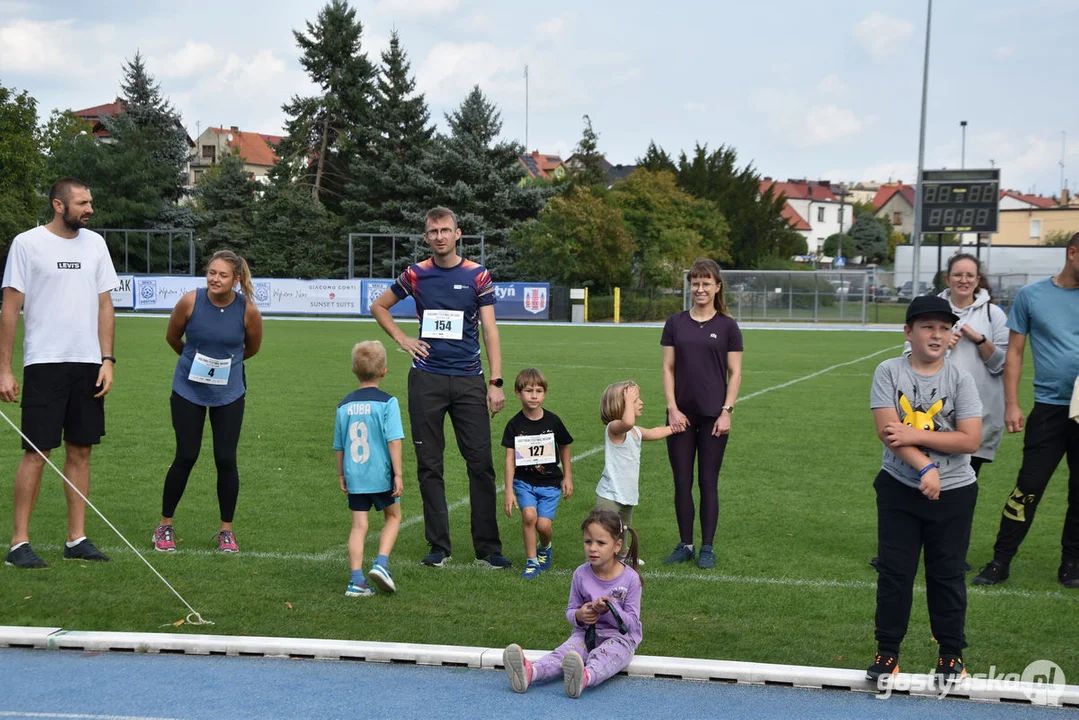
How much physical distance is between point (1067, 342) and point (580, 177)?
60051 millimetres

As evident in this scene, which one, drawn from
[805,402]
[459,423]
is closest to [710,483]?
[459,423]

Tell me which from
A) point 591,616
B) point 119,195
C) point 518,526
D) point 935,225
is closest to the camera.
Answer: point 591,616

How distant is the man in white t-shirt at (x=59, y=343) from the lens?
645cm

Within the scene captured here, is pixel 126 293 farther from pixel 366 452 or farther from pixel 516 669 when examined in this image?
pixel 516 669

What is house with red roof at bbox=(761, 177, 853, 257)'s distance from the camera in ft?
406

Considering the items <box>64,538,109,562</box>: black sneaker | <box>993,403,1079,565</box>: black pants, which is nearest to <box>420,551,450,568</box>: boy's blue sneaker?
<box>64,538,109,562</box>: black sneaker

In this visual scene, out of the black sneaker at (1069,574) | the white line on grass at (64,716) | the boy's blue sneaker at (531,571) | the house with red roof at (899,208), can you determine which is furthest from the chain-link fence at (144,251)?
the house with red roof at (899,208)

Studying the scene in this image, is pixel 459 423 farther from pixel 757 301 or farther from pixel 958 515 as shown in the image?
pixel 757 301

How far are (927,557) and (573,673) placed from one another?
1532 mm

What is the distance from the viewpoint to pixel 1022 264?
232ft

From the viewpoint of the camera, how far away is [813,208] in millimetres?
126312

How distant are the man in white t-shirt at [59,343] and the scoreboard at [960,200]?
121 feet

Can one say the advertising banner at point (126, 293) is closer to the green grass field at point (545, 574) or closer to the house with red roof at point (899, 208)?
the green grass field at point (545, 574)

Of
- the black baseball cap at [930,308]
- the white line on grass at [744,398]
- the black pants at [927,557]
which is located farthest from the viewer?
the white line on grass at [744,398]
